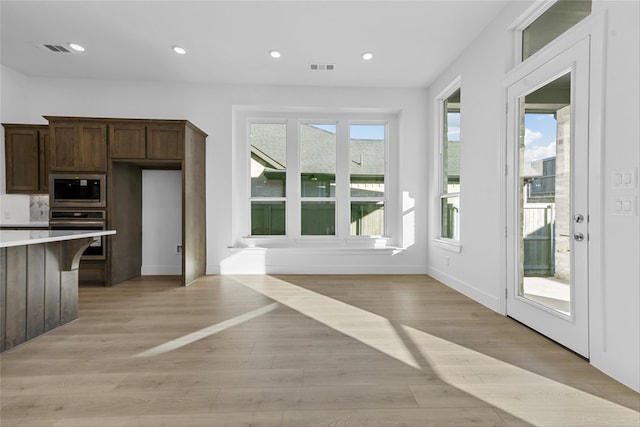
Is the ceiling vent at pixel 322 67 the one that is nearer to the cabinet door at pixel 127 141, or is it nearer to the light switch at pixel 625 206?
the cabinet door at pixel 127 141

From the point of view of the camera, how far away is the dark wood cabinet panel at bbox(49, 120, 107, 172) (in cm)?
423

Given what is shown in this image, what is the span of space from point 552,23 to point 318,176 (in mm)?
3615

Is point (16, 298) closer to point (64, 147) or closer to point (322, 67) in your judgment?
point (64, 147)

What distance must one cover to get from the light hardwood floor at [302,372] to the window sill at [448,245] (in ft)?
2.82

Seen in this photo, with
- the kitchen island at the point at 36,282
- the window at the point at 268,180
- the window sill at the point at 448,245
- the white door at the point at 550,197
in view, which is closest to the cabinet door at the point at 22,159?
the kitchen island at the point at 36,282

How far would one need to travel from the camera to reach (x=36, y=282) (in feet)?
8.48

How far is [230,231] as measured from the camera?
5.07 metres

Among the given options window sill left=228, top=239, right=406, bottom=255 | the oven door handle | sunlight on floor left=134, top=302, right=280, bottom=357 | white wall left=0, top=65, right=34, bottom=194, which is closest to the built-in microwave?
the oven door handle

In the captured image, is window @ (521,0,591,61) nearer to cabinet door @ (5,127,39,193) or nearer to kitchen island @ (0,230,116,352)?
kitchen island @ (0,230,116,352)

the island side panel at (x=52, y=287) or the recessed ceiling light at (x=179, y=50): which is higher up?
the recessed ceiling light at (x=179, y=50)

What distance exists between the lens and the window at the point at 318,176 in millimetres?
5422

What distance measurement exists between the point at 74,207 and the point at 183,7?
2999 mm

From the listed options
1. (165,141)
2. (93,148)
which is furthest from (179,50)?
(93,148)

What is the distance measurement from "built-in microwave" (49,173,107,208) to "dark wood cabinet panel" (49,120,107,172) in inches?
4.3
